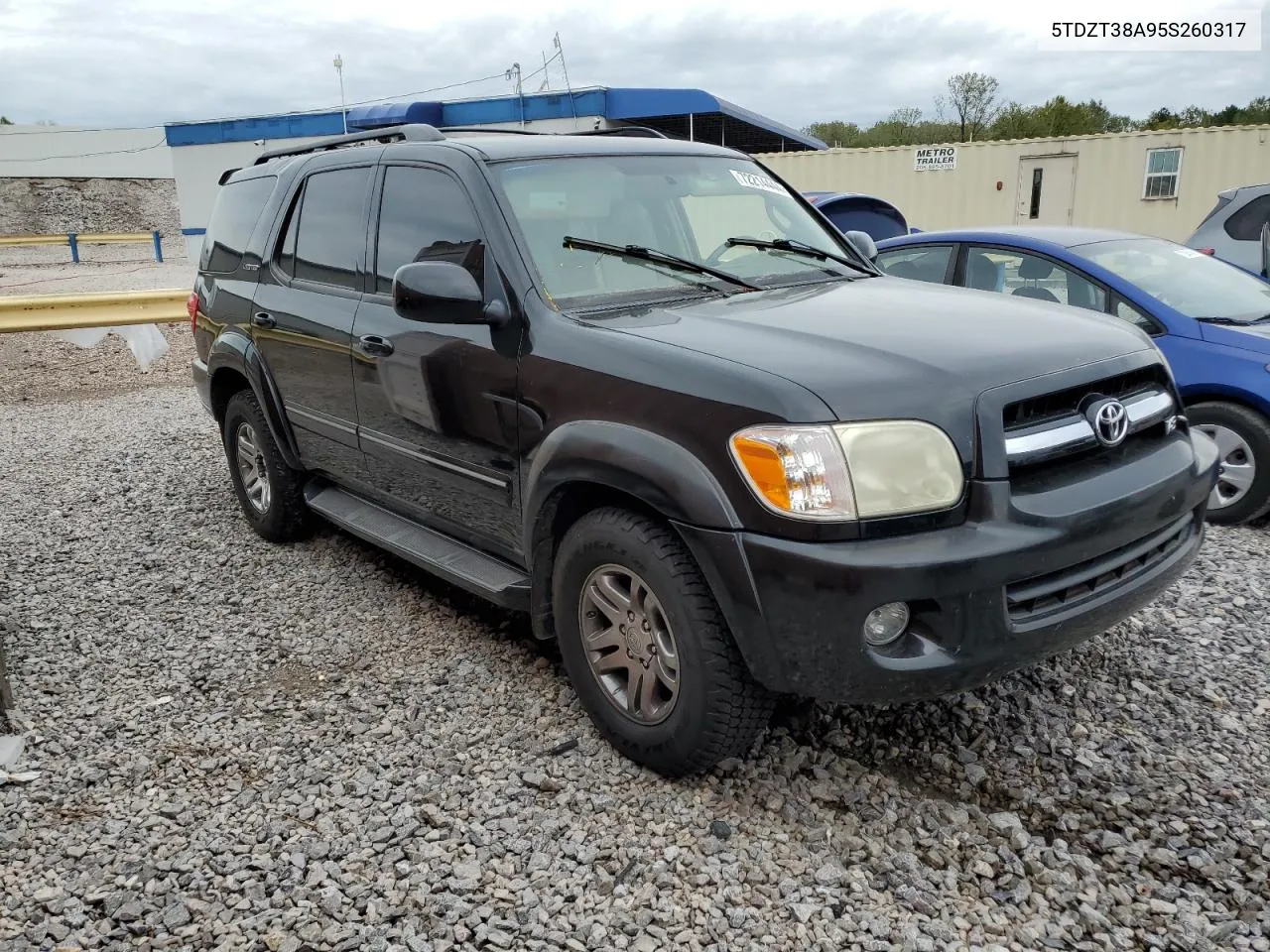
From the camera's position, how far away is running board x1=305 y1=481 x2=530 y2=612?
338 centimetres

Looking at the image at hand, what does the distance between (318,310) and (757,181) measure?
192cm

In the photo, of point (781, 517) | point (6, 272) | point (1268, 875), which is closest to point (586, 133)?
point (781, 517)

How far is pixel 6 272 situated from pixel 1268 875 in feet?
96.3

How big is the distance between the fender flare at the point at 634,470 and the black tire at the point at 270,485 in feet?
7.72

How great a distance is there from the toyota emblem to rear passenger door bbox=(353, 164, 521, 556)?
1701mm

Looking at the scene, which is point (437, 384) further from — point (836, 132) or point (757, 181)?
point (836, 132)

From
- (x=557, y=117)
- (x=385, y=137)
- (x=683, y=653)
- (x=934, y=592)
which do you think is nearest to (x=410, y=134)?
(x=385, y=137)

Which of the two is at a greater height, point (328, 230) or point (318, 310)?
point (328, 230)

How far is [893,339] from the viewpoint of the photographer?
280cm

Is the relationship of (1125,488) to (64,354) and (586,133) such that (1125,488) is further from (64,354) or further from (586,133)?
(64,354)

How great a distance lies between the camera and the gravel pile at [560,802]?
2.47 m

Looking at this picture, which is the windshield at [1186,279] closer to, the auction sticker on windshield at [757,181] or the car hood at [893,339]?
the auction sticker on windshield at [757,181]

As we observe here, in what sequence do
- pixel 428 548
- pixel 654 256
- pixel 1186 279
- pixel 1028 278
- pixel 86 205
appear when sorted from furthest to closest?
pixel 86 205, pixel 1028 278, pixel 1186 279, pixel 428 548, pixel 654 256

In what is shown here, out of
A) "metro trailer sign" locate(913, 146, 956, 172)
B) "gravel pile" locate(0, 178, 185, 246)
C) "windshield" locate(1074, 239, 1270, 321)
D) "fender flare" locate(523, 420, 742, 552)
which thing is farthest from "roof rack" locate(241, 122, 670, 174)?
"gravel pile" locate(0, 178, 185, 246)
